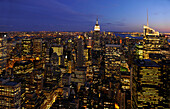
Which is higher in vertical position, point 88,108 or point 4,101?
point 4,101

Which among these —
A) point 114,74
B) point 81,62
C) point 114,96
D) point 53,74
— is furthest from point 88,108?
point 81,62

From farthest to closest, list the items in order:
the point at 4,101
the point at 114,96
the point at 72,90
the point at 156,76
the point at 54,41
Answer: the point at 54,41
the point at 72,90
the point at 114,96
the point at 156,76
the point at 4,101

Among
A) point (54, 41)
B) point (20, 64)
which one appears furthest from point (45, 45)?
point (20, 64)

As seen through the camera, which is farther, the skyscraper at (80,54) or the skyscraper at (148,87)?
the skyscraper at (80,54)

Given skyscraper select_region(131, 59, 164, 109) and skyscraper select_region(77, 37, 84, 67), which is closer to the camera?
skyscraper select_region(131, 59, 164, 109)

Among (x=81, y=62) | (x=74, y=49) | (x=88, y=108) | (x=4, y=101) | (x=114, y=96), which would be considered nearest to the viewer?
(x=4, y=101)

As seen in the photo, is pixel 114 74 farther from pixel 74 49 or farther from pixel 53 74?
pixel 74 49

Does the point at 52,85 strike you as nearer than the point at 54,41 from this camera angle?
Yes

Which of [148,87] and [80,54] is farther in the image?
[80,54]

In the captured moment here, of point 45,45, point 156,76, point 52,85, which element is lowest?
point 52,85

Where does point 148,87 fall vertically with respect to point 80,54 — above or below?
below
